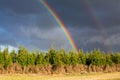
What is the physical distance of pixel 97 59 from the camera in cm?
8194

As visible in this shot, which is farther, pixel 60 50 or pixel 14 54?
pixel 60 50

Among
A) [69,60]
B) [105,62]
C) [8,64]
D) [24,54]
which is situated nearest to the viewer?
[8,64]

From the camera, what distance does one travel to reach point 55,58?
Answer: 2945 inches

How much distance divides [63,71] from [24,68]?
1061 centimetres

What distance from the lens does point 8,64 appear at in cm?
6694

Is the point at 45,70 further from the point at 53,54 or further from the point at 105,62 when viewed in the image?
the point at 105,62

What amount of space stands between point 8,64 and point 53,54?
14353 mm

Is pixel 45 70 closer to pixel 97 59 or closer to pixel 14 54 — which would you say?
pixel 14 54

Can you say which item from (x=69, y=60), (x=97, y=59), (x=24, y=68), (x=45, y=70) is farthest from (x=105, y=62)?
(x=24, y=68)

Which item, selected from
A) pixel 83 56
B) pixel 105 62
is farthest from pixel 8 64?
pixel 105 62

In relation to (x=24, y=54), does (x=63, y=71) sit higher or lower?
lower

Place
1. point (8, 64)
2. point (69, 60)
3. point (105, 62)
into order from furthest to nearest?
point (105, 62) → point (69, 60) → point (8, 64)

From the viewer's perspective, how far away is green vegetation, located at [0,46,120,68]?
2743 inches

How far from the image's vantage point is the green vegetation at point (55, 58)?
229ft
